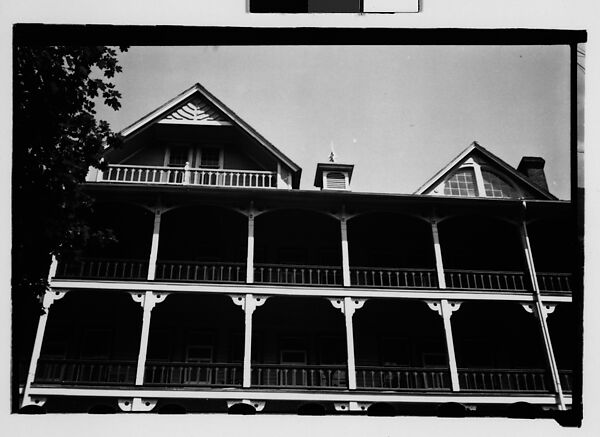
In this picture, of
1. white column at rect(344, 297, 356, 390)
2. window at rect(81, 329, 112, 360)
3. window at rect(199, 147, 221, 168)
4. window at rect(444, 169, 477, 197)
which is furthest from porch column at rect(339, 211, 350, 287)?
window at rect(81, 329, 112, 360)

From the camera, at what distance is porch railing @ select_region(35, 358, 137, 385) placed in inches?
503

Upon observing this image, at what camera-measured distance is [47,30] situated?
27.4 ft

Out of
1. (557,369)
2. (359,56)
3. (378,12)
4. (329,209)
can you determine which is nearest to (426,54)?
(359,56)

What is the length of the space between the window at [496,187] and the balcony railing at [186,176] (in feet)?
17.9

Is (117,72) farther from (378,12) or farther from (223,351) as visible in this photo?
(223,351)

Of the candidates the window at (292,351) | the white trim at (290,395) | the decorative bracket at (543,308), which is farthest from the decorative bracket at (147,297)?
the decorative bracket at (543,308)

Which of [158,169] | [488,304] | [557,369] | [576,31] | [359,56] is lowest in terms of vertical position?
[557,369]

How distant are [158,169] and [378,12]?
30.6 feet

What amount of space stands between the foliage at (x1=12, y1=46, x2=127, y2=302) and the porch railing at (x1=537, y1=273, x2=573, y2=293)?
9.36 meters

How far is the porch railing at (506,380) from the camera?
43.3 feet

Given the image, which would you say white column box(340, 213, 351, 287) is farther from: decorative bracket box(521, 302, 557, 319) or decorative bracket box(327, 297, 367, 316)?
decorative bracket box(521, 302, 557, 319)

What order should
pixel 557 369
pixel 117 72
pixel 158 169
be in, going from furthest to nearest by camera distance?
pixel 158 169, pixel 557 369, pixel 117 72

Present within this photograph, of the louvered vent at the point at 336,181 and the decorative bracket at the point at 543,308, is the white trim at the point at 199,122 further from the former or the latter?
the decorative bracket at the point at 543,308

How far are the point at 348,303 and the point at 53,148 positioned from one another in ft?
22.5
